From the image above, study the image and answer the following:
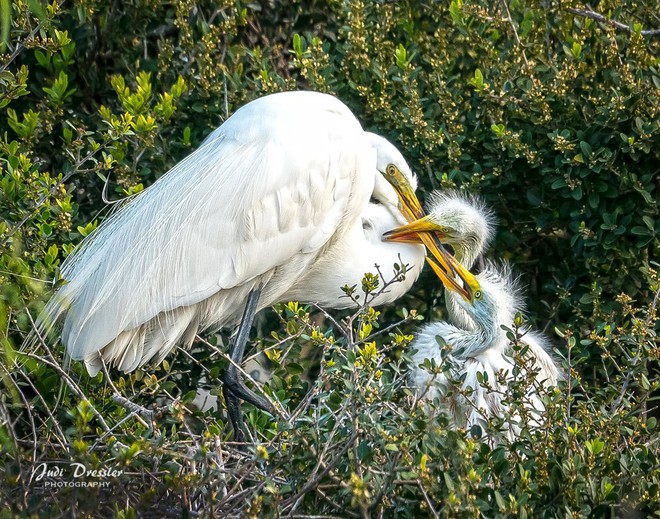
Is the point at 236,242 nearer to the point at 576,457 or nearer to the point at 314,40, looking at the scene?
the point at 314,40

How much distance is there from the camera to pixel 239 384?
3834 mm

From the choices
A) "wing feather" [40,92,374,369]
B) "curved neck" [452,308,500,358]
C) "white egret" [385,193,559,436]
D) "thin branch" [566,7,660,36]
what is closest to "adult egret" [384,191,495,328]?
"white egret" [385,193,559,436]

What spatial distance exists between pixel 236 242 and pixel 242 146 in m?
0.37

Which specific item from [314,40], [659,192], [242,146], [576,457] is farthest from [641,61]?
[576,457]

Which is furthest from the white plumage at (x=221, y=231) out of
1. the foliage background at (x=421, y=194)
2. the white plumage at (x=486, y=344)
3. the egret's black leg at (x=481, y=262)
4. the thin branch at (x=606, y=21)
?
the thin branch at (x=606, y=21)

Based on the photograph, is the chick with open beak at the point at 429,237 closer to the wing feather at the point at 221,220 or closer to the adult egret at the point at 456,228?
the adult egret at the point at 456,228

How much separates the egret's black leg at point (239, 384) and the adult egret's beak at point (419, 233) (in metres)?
0.66

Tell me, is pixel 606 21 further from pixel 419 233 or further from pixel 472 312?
pixel 472 312

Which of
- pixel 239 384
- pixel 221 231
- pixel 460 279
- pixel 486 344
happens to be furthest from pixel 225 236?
pixel 486 344

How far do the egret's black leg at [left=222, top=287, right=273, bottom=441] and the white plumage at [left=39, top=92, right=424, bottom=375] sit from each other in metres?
0.07

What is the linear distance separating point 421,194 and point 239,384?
49.9 inches

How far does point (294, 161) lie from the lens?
12.8 feet

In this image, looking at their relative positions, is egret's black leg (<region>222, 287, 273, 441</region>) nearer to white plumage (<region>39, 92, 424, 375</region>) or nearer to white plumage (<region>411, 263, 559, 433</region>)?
white plumage (<region>39, 92, 424, 375</region>)

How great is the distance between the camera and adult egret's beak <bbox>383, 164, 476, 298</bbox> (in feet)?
13.5
